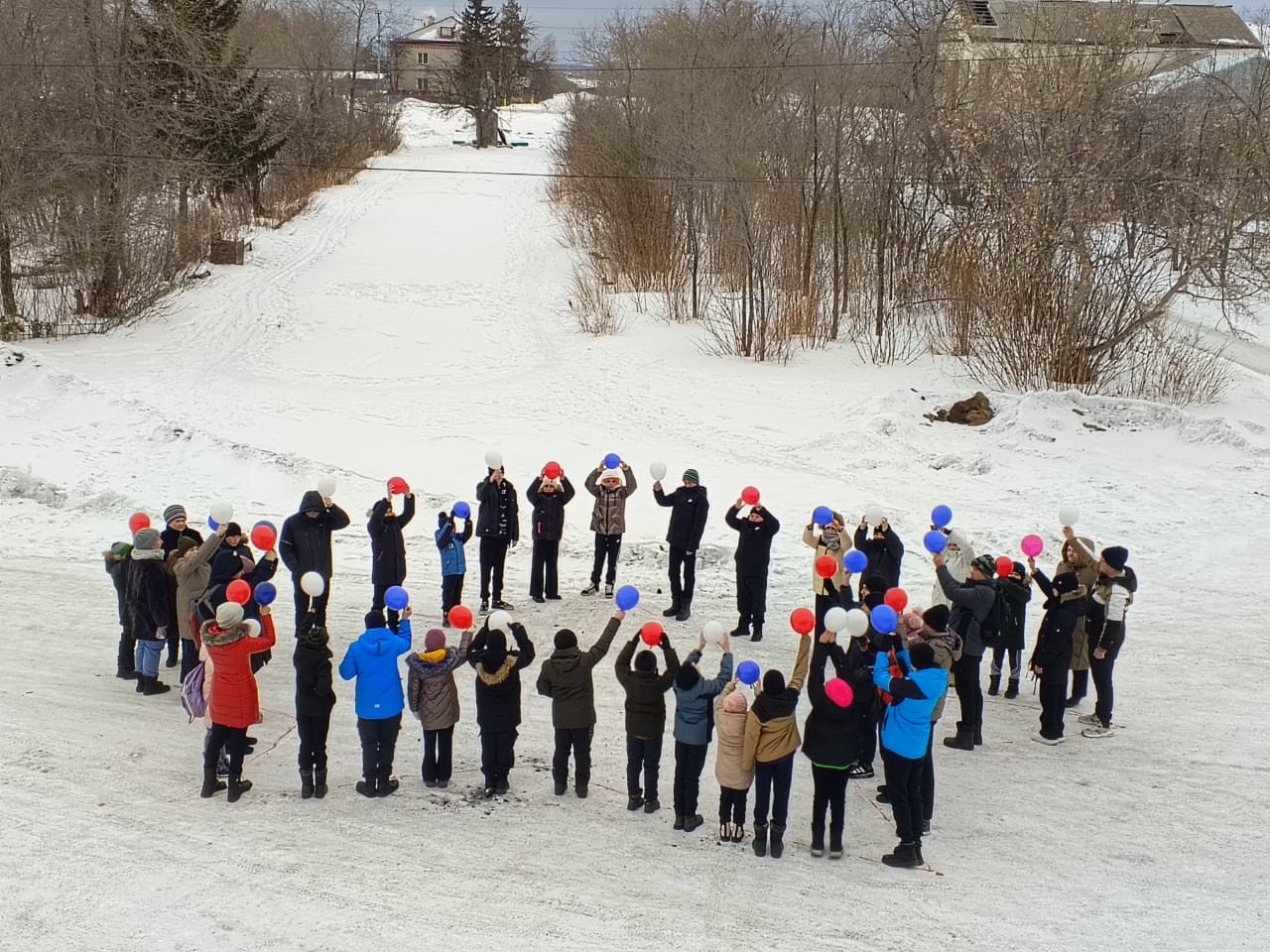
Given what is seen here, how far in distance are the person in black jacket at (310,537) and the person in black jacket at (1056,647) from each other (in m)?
6.01

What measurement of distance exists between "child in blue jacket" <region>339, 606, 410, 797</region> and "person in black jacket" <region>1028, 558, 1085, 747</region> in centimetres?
471

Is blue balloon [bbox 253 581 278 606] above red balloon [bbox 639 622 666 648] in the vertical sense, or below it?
below

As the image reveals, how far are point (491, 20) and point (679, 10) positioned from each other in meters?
50.9

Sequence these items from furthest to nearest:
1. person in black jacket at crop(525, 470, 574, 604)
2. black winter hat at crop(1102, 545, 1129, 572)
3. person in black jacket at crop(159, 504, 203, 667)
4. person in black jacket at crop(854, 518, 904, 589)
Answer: person in black jacket at crop(525, 470, 574, 604) → person in black jacket at crop(854, 518, 904, 589) → person in black jacket at crop(159, 504, 203, 667) → black winter hat at crop(1102, 545, 1129, 572)

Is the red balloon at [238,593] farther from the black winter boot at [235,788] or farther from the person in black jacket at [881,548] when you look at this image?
the person in black jacket at [881,548]

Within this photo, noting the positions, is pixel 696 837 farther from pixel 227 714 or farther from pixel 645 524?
pixel 645 524

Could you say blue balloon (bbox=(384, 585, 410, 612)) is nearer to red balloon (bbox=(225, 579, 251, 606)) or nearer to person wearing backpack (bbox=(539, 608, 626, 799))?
red balloon (bbox=(225, 579, 251, 606))

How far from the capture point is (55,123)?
75.6 ft

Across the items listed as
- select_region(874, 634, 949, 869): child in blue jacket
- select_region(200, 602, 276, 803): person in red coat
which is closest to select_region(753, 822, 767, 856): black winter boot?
select_region(874, 634, 949, 869): child in blue jacket

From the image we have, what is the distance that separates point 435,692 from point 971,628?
393 centimetres

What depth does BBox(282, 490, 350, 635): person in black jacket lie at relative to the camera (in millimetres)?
10117

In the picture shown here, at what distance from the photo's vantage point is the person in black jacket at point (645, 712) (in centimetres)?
730

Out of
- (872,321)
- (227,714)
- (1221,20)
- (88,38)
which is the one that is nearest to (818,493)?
(227,714)

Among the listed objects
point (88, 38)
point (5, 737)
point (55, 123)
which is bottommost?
point (5, 737)
